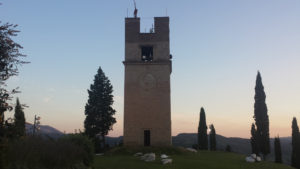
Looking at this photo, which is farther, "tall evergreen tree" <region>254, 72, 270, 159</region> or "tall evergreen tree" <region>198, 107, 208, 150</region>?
"tall evergreen tree" <region>198, 107, 208, 150</region>

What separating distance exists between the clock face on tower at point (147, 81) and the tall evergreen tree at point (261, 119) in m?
15.5

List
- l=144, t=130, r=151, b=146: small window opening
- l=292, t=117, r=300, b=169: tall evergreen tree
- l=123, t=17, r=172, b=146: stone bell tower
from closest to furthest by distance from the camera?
l=123, t=17, r=172, b=146: stone bell tower
l=144, t=130, r=151, b=146: small window opening
l=292, t=117, r=300, b=169: tall evergreen tree

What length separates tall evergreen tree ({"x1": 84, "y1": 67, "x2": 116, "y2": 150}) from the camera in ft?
130

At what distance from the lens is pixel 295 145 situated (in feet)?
126

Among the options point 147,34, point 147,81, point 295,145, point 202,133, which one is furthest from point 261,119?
point 147,34

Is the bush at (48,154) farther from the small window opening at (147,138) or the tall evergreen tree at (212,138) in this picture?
the tall evergreen tree at (212,138)

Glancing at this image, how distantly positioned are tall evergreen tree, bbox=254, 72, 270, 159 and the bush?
25832 mm

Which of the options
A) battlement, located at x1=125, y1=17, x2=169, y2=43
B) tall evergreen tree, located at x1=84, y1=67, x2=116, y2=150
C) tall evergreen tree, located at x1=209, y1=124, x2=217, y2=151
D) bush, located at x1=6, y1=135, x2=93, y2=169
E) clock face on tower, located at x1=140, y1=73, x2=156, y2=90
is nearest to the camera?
bush, located at x1=6, y1=135, x2=93, y2=169

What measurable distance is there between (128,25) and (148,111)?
929cm

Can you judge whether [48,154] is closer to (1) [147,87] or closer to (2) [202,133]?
(1) [147,87]

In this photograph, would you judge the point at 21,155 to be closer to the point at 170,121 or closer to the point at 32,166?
the point at 32,166

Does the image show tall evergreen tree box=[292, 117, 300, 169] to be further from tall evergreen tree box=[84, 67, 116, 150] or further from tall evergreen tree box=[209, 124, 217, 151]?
tall evergreen tree box=[84, 67, 116, 150]

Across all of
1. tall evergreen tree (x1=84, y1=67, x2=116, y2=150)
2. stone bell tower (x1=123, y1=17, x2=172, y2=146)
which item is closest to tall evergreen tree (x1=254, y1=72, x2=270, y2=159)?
stone bell tower (x1=123, y1=17, x2=172, y2=146)

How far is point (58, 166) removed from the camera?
12.8 meters
